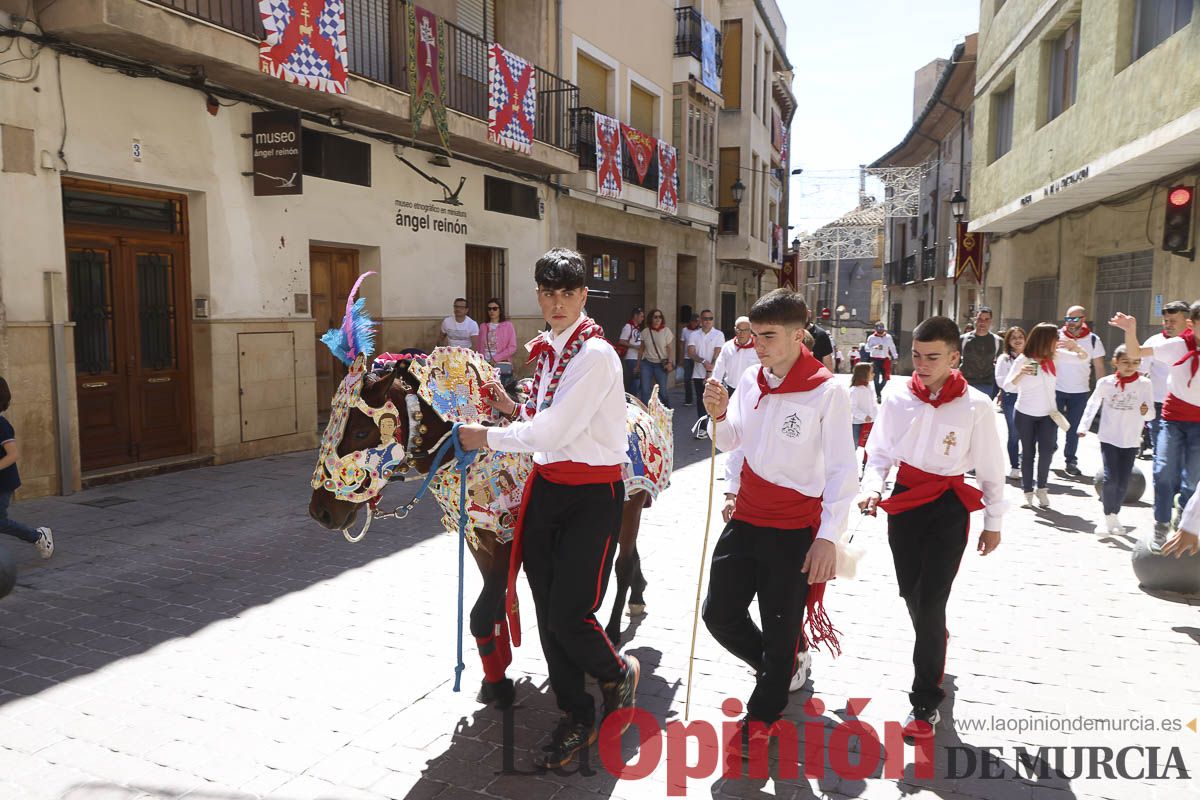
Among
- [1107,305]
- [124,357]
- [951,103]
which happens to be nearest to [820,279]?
[951,103]

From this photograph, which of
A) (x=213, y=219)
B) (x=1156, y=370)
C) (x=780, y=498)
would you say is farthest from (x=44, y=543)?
Answer: (x=1156, y=370)

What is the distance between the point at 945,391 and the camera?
3648mm

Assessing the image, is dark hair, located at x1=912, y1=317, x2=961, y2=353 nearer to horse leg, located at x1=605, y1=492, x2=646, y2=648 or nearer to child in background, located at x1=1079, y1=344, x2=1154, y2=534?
horse leg, located at x1=605, y1=492, x2=646, y2=648

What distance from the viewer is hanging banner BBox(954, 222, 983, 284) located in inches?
888

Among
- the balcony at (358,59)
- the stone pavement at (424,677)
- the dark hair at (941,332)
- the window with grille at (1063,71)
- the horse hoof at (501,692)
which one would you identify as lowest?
the stone pavement at (424,677)

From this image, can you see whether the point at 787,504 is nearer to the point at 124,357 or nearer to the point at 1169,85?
the point at 124,357

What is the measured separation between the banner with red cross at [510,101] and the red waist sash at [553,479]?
35.0 ft

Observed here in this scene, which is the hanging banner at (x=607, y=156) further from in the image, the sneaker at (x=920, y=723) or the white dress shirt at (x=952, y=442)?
the sneaker at (x=920, y=723)

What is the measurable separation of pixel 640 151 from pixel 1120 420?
13.5 meters

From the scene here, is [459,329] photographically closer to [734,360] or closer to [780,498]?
[734,360]

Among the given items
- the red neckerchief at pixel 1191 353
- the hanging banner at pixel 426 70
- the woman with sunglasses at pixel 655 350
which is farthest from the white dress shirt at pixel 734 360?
the hanging banner at pixel 426 70

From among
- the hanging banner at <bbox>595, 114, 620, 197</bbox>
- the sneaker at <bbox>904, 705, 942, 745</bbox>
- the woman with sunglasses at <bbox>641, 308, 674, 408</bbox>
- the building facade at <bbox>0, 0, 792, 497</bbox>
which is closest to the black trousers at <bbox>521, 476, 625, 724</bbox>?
the sneaker at <bbox>904, 705, 942, 745</bbox>

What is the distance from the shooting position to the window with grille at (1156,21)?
1048cm

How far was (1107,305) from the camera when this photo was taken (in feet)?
51.2
